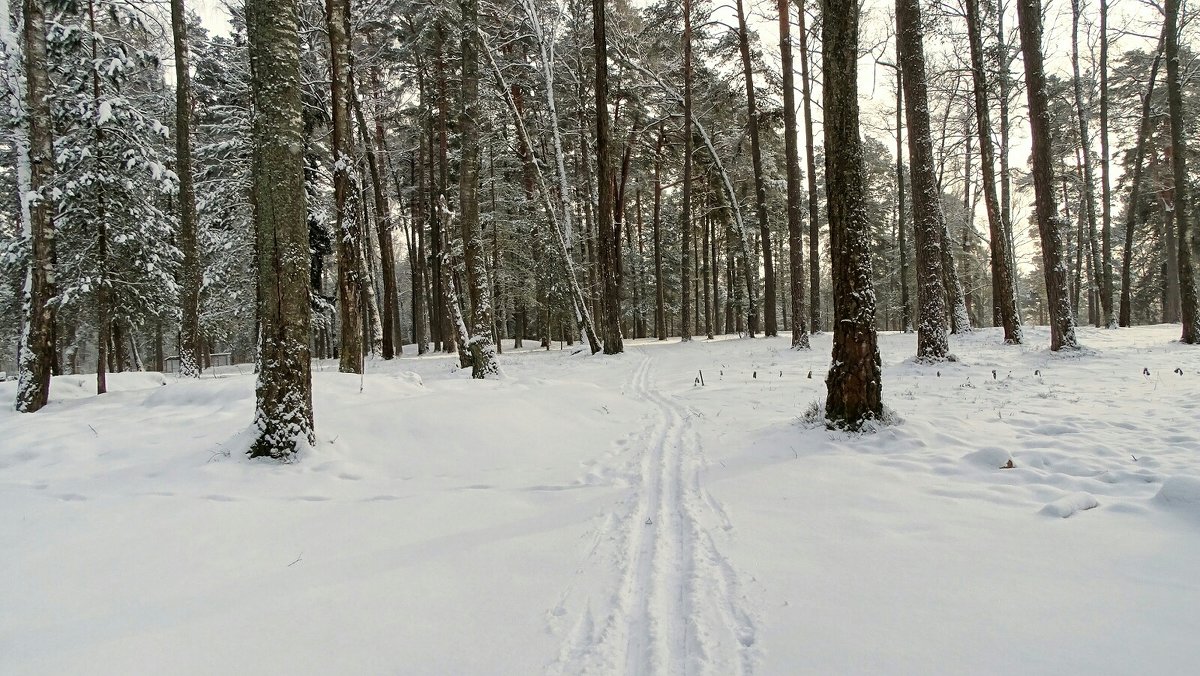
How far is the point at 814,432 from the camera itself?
19.2 feet

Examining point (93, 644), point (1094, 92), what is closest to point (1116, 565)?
point (93, 644)

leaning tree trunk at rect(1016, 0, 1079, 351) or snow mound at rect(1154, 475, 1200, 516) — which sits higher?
leaning tree trunk at rect(1016, 0, 1079, 351)

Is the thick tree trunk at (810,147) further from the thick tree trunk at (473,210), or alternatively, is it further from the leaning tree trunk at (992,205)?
the thick tree trunk at (473,210)

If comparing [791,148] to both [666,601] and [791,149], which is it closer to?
[791,149]

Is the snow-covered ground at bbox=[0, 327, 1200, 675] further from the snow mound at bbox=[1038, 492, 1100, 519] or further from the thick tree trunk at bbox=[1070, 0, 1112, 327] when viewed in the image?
the thick tree trunk at bbox=[1070, 0, 1112, 327]

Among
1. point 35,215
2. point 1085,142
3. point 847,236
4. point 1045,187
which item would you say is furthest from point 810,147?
Result: point 35,215

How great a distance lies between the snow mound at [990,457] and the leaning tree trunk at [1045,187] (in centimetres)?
844

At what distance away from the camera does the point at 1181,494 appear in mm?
3459

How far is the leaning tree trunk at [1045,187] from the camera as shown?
35.0 ft

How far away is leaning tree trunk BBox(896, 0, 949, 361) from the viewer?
10312mm

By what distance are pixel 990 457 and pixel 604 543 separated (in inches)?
141

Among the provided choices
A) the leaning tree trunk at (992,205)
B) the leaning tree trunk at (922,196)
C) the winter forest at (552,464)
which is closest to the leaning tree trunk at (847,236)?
the winter forest at (552,464)

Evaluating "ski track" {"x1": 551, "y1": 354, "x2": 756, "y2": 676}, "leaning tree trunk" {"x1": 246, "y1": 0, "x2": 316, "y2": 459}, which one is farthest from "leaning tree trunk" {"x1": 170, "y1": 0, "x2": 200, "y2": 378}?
"ski track" {"x1": 551, "y1": 354, "x2": 756, "y2": 676}

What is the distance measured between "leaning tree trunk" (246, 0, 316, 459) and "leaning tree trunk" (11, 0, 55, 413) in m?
6.56
